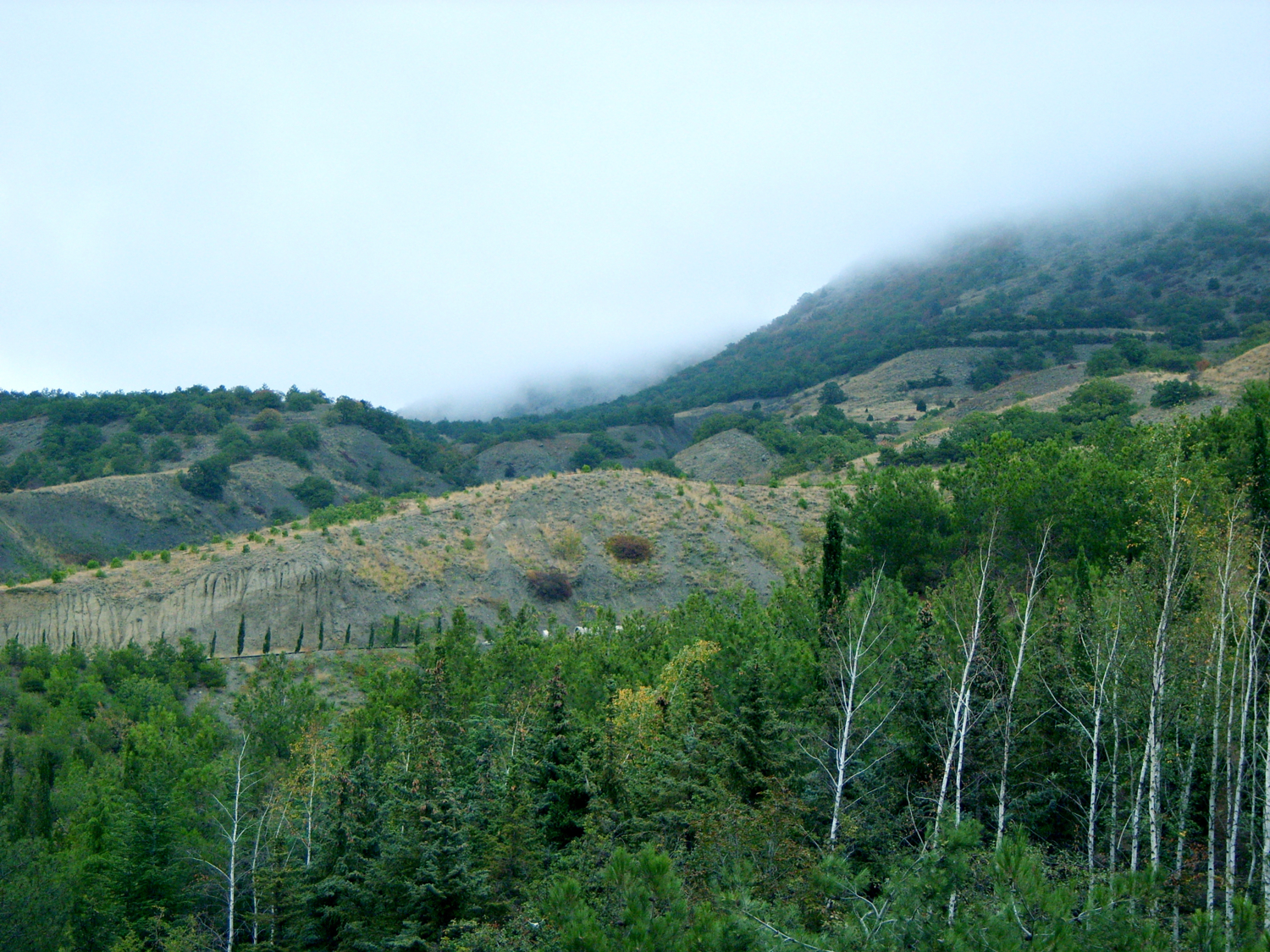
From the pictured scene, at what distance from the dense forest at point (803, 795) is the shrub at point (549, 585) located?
27.6m

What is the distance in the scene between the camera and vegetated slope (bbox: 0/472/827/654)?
53.4m

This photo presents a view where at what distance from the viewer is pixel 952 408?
343 feet

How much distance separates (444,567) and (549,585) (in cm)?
721

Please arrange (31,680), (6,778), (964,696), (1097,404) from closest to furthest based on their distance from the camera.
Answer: (964,696)
(6,778)
(31,680)
(1097,404)

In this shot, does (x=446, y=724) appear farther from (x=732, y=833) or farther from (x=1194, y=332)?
(x=1194, y=332)

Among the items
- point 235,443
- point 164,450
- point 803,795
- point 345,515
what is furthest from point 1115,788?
point 164,450

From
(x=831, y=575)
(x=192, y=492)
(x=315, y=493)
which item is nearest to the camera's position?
(x=831, y=575)

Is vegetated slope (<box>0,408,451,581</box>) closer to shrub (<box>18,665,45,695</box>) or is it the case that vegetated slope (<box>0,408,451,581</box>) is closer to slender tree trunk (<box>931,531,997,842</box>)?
shrub (<box>18,665,45,695</box>)

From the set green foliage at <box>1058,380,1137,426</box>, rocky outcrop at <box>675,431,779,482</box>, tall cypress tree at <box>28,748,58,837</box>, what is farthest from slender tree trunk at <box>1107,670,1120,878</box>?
rocky outcrop at <box>675,431,779,482</box>

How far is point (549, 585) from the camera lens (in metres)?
58.9

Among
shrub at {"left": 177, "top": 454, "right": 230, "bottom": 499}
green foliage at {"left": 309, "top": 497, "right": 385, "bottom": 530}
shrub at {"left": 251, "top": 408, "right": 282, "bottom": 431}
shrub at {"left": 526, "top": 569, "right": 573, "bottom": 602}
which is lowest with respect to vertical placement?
shrub at {"left": 526, "top": 569, "right": 573, "bottom": 602}

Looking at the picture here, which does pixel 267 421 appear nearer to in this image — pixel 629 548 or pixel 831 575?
pixel 629 548

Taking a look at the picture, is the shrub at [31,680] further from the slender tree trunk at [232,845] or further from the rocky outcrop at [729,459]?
the rocky outcrop at [729,459]

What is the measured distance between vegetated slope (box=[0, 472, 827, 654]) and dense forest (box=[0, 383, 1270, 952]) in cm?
2501
